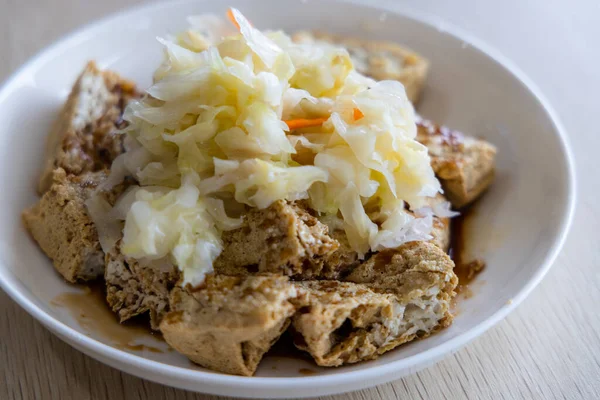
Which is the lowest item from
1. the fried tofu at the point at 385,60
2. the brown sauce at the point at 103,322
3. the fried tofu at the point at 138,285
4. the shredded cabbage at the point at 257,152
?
the brown sauce at the point at 103,322

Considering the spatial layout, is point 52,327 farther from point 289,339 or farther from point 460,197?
point 460,197

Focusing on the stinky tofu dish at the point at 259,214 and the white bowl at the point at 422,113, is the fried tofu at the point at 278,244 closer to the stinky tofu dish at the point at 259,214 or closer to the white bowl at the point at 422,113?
the stinky tofu dish at the point at 259,214

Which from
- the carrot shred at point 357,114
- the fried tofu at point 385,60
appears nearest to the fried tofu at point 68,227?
the carrot shred at point 357,114

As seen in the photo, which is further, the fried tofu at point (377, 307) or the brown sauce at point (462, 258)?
the brown sauce at point (462, 258)

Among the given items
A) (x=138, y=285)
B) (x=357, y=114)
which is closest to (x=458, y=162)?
(x=357, y=114)

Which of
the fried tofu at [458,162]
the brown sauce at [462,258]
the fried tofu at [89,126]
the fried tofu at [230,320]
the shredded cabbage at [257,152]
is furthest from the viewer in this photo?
the fried tofu at [458,162]

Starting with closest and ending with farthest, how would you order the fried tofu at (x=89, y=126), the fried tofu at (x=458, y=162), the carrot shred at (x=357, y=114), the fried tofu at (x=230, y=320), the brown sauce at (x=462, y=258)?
the fried tofu at (x=230, y=320) < the carrot shred at (x=357, y=114) < the brown sauce at (x=462, y=258) < the fried tofu at (x=89, y=126) < the fried tofu at (x=458, y=162)
